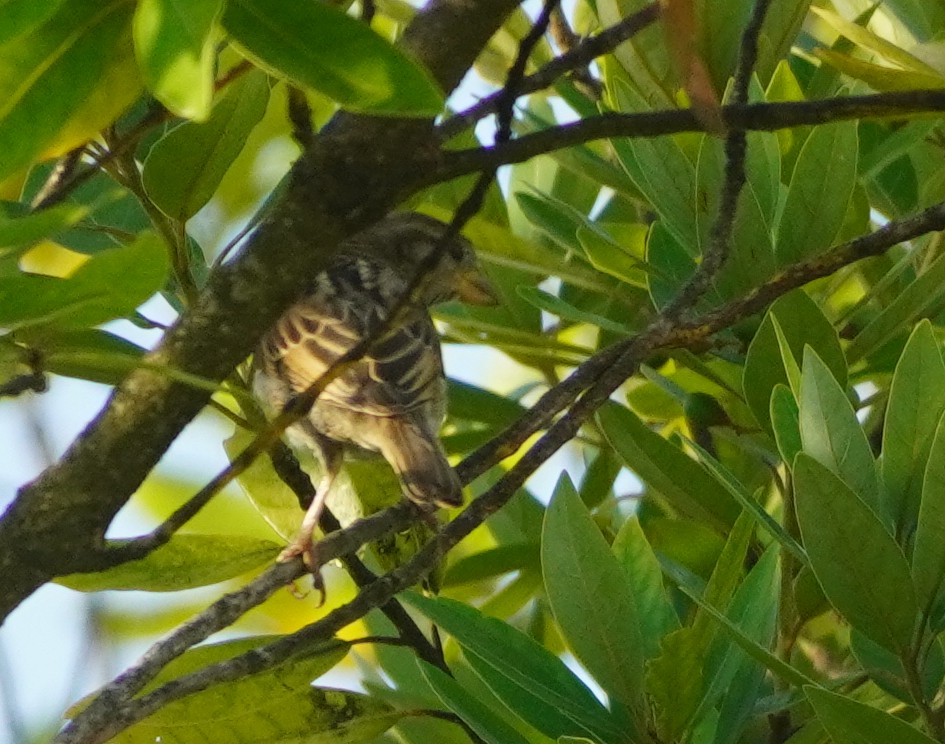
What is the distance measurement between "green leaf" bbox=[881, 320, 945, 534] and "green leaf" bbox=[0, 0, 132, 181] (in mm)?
771

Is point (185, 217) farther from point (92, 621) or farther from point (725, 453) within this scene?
point (725, 453)

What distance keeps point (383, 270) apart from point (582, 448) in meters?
0.73

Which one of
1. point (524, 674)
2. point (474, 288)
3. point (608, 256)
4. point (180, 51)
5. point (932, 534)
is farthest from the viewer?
point (474, 288)

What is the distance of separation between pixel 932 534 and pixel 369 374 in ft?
3.67

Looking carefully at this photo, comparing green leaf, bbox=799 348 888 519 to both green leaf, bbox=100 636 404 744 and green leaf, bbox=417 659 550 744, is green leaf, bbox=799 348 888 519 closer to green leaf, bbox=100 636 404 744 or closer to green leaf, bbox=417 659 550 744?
green leaf, bbox=417 659 550 744

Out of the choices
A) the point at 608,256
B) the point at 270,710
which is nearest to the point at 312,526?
the point at 270,710

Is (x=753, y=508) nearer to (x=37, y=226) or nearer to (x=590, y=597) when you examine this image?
(x=590, y=597)

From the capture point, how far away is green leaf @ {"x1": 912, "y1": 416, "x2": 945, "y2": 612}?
1.15 metres

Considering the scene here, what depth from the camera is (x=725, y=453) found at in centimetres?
184

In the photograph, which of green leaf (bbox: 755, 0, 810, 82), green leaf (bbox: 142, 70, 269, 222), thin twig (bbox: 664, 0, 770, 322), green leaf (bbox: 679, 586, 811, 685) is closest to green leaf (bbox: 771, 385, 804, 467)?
thin twig (bbox: 664, 0, 770, 322)

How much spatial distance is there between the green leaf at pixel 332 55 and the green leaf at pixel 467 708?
704 mm

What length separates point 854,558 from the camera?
1.16m

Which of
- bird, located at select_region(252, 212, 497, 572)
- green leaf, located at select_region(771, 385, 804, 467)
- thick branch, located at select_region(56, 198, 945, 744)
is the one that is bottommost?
green leaf, located at select_region(771, 385, 804, 467)

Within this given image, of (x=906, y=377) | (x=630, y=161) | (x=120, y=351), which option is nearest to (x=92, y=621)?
(x=120, y=351)
